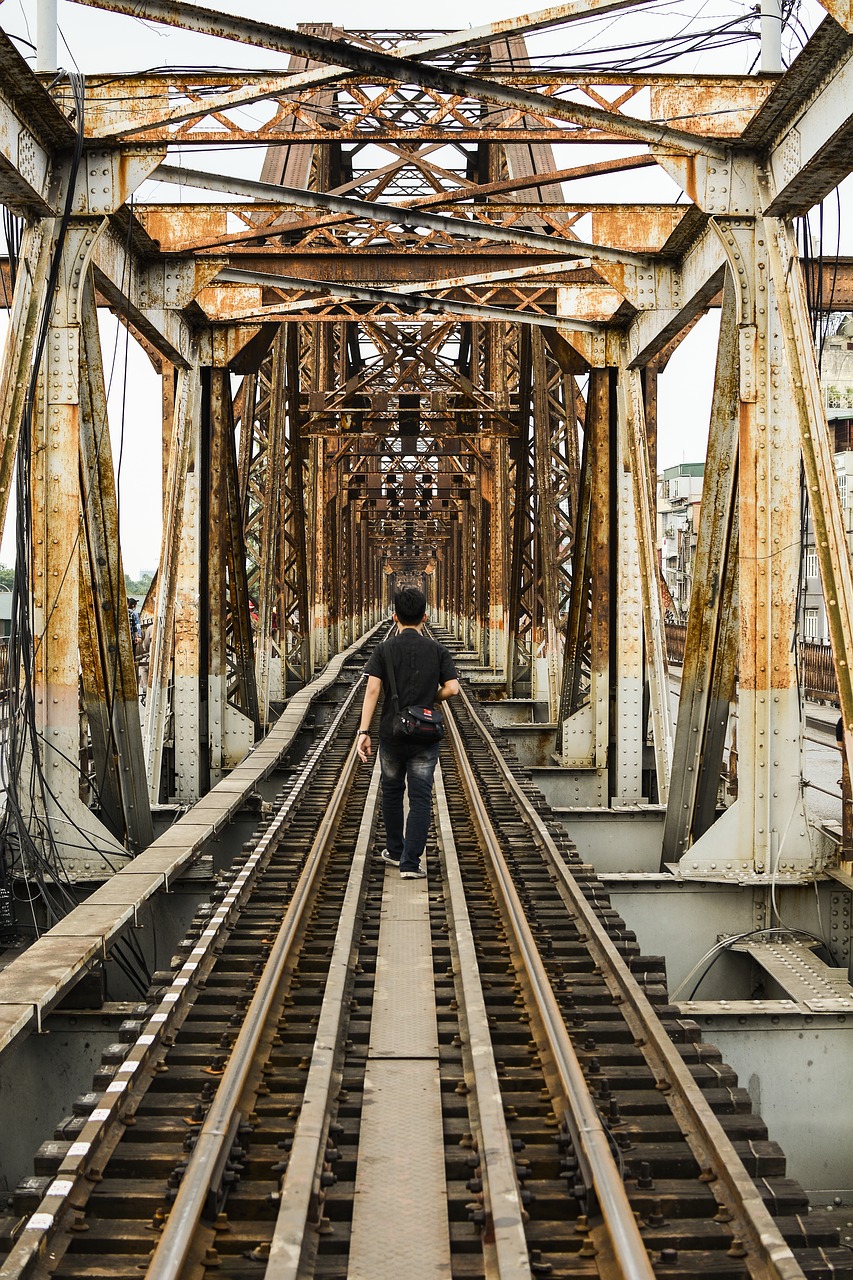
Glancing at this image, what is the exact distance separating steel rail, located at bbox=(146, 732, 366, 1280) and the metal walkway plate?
1.48 ft

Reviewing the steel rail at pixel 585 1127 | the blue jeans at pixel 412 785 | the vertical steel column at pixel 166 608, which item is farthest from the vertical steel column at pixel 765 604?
the vertical steel column at pixel 166 608

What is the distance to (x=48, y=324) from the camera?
8.36 metres

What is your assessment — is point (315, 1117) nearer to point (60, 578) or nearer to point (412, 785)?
point (412, 785)

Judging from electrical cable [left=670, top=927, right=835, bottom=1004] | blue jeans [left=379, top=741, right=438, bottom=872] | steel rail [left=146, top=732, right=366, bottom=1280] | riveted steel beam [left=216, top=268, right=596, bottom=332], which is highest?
riveted steel beam [left=216, top=268, right=596, bottom=332]

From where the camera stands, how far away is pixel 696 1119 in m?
4.32

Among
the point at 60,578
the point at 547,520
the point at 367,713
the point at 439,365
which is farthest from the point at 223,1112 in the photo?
the point at 439,365

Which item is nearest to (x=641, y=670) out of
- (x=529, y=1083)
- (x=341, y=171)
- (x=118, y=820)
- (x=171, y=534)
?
(x=171, y=534)

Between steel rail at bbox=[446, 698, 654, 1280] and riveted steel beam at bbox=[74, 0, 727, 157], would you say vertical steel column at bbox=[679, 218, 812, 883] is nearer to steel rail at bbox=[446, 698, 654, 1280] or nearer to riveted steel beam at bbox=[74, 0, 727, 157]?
riveted steel beam at bbox=[74, 0, 727, 157]

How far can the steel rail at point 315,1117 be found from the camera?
11.3ft

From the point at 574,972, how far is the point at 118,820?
4.43 m

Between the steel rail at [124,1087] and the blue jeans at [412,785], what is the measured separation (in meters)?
0.96

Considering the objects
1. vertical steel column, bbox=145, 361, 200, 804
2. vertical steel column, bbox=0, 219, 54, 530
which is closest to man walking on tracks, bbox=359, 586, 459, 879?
vertical steel column, bbox=0, 219, 54, 530

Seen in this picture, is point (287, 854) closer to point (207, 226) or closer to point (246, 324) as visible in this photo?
point (207, 226)

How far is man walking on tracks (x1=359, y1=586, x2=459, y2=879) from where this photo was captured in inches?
309
